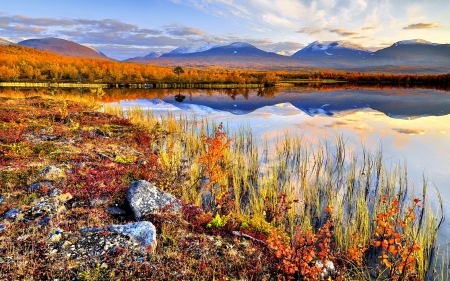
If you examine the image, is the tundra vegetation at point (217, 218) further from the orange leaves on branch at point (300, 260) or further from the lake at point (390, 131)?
the lake at point (390, 131)

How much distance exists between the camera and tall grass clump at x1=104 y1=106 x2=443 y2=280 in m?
6.44

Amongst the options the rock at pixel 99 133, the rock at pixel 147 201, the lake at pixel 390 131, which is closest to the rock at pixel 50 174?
the rock at pixel 147 201

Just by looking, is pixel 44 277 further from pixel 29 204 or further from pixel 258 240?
pixel 258 240

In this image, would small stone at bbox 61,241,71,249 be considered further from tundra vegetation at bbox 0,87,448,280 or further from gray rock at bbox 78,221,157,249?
gray rock at bbox 78,221,157,249

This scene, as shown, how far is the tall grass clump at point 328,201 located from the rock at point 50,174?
3.17 metres

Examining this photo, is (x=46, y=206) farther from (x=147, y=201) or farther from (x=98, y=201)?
(x=147, y=201)

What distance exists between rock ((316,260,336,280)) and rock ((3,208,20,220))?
6.10 meters

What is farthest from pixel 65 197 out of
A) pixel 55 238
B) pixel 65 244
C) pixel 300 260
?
pixel 300 260

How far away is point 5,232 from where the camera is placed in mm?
6102

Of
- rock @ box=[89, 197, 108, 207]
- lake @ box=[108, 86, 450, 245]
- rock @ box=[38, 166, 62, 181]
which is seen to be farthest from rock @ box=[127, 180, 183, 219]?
lake @ box=[108, 86, 450, 245]

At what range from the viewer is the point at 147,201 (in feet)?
25.1

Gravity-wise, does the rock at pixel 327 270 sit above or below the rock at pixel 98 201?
below

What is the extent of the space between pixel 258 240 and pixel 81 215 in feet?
12.8

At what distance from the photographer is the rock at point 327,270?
5855 millimetres
